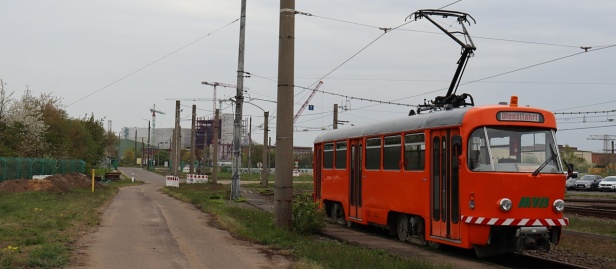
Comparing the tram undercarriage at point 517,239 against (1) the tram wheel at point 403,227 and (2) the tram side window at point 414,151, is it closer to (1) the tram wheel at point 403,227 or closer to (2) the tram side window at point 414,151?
(2) the tram side window at point 414,151

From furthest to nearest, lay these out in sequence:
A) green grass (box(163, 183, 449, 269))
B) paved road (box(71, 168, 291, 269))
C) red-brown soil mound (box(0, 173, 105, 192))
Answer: red-brown soil mound (box(0, 173, 105, 192))
paved road (box(71, 168, 291, 269))
green grass (box(163, 183, 449, 269))

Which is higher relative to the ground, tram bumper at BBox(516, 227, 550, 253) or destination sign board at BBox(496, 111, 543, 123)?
destination sign board at BBox(496, 111, 543, 123)

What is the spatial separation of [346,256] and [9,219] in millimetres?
11764

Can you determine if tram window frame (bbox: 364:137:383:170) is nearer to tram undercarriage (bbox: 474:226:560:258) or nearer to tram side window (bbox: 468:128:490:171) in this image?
tram side window (bbox: 468:128:490:171)

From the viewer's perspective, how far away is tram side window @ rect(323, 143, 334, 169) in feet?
70.6

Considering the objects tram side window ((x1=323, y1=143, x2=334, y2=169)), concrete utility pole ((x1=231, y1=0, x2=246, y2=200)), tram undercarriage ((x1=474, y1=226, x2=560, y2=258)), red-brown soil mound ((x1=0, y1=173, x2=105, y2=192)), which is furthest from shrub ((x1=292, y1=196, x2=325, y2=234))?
red-brown soil mound ((x1=0, y1=173, x2=105, y2=192))

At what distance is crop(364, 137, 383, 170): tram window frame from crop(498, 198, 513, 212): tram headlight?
16.2 feet

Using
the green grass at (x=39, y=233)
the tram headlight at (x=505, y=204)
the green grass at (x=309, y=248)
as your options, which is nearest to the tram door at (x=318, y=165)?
the green grass at (x=309, y=248)

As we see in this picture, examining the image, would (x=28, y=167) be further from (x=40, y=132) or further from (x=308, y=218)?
(x=308, y=218)

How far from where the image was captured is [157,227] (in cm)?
1892

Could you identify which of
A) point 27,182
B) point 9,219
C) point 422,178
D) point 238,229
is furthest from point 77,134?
point 422,178

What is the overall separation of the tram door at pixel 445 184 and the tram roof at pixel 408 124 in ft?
0.72

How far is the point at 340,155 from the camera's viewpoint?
68.1 ft

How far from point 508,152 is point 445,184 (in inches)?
56.6
